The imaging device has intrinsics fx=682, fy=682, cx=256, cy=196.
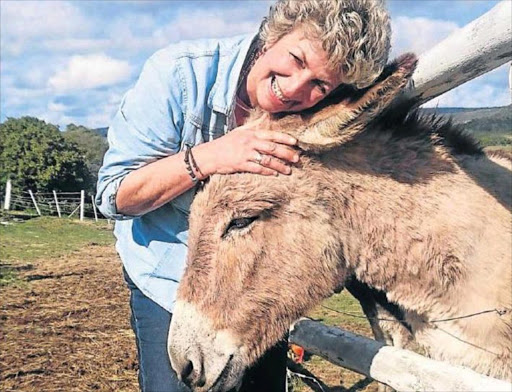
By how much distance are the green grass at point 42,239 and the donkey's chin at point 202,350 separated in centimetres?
1024

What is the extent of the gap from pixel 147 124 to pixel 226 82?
35cm

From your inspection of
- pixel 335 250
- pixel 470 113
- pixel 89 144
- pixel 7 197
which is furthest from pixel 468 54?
pixel 89 144

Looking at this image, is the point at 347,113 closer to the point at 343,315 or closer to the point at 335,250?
the point at 335,250

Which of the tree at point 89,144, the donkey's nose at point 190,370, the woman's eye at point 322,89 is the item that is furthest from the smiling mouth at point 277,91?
the tree at point 89,144

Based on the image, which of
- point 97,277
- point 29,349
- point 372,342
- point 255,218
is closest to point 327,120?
point 255,218

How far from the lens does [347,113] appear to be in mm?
2312

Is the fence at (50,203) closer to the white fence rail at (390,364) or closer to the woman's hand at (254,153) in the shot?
the white fence rail at (390,364)

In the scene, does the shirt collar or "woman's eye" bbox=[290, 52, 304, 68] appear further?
the shirt collar

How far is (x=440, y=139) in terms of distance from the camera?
265 cm

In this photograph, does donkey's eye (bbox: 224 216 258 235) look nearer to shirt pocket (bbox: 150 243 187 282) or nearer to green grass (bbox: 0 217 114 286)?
shirt pocket (bbox: 150 243 187 282)

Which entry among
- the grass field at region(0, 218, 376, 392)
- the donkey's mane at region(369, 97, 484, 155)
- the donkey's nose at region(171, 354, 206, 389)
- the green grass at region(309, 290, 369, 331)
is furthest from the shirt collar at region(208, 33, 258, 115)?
the green grass at region(309, 290, 369, 331)

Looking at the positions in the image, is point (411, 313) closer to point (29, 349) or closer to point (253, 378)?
point (253, 378)

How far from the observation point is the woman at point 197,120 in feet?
7.74

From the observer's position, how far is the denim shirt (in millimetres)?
2559
